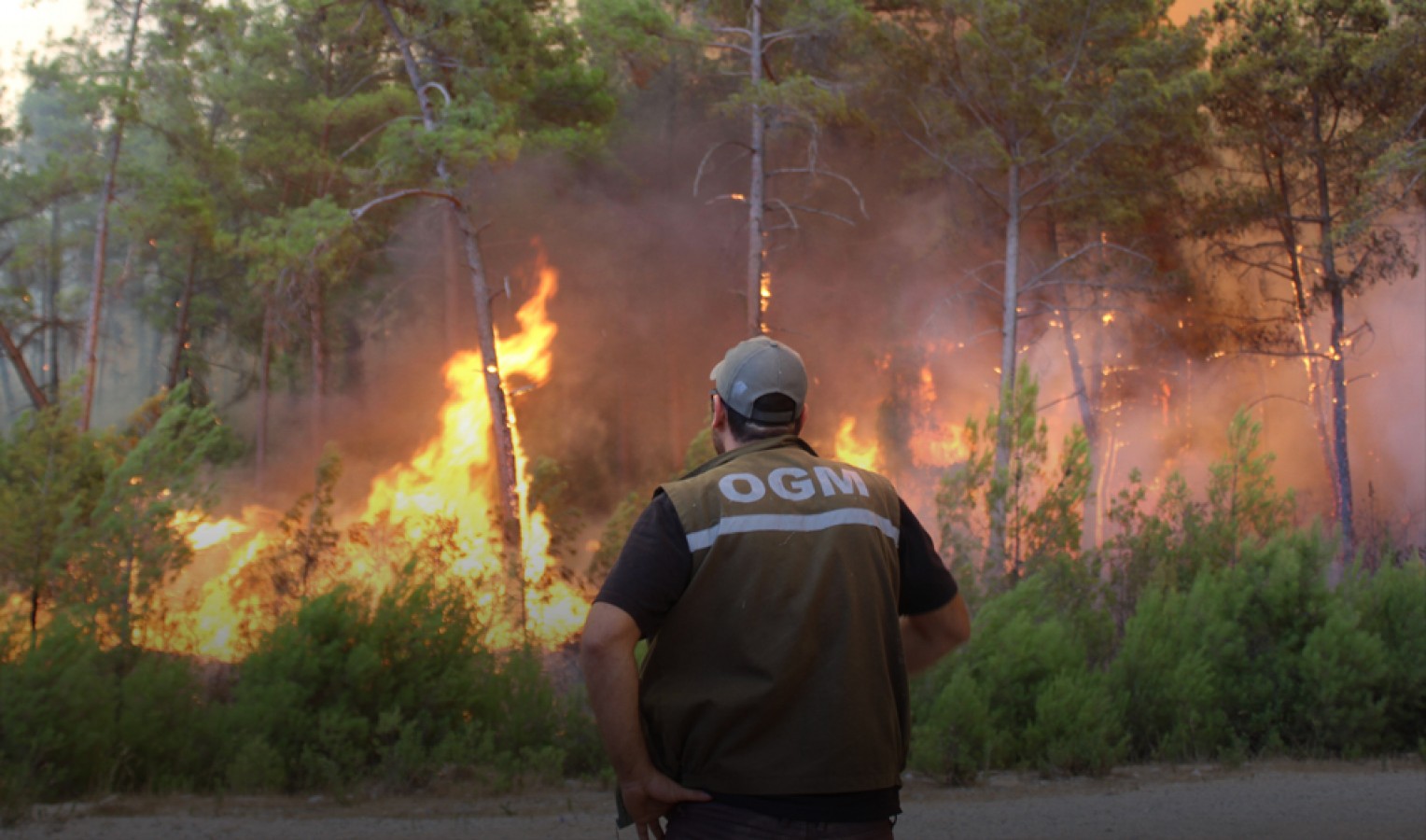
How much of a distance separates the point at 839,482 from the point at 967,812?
573 centimetres

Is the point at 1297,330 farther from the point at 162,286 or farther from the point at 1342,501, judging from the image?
the point at 162,286

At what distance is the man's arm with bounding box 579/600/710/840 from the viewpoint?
253 centimetres

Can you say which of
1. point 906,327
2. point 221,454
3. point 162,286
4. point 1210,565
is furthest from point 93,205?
point 1210,565

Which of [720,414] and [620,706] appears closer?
[620,706]

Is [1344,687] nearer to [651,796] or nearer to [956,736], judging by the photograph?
[956,736]

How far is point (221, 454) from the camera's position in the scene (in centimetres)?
2236

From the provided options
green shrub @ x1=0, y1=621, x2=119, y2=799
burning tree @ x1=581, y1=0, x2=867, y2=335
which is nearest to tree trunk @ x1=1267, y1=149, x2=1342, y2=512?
burning tree @ x1=581, y1=0, x2=867, y2=335

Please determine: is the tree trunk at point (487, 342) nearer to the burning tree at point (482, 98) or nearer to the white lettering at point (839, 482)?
the burning tree at point (482, 98)

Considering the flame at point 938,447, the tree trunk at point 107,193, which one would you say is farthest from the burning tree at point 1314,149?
the tree trunk at point 107,193

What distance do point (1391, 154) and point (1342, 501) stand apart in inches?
339

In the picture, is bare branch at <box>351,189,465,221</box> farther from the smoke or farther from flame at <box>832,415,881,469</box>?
flame at <box>832,415,881,469</box>

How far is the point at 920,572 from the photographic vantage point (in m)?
2.87

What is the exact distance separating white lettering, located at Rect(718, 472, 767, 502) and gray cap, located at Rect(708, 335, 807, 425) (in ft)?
0.76

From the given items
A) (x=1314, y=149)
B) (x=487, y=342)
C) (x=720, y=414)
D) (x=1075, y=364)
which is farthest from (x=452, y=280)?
(x=720, y=414)
